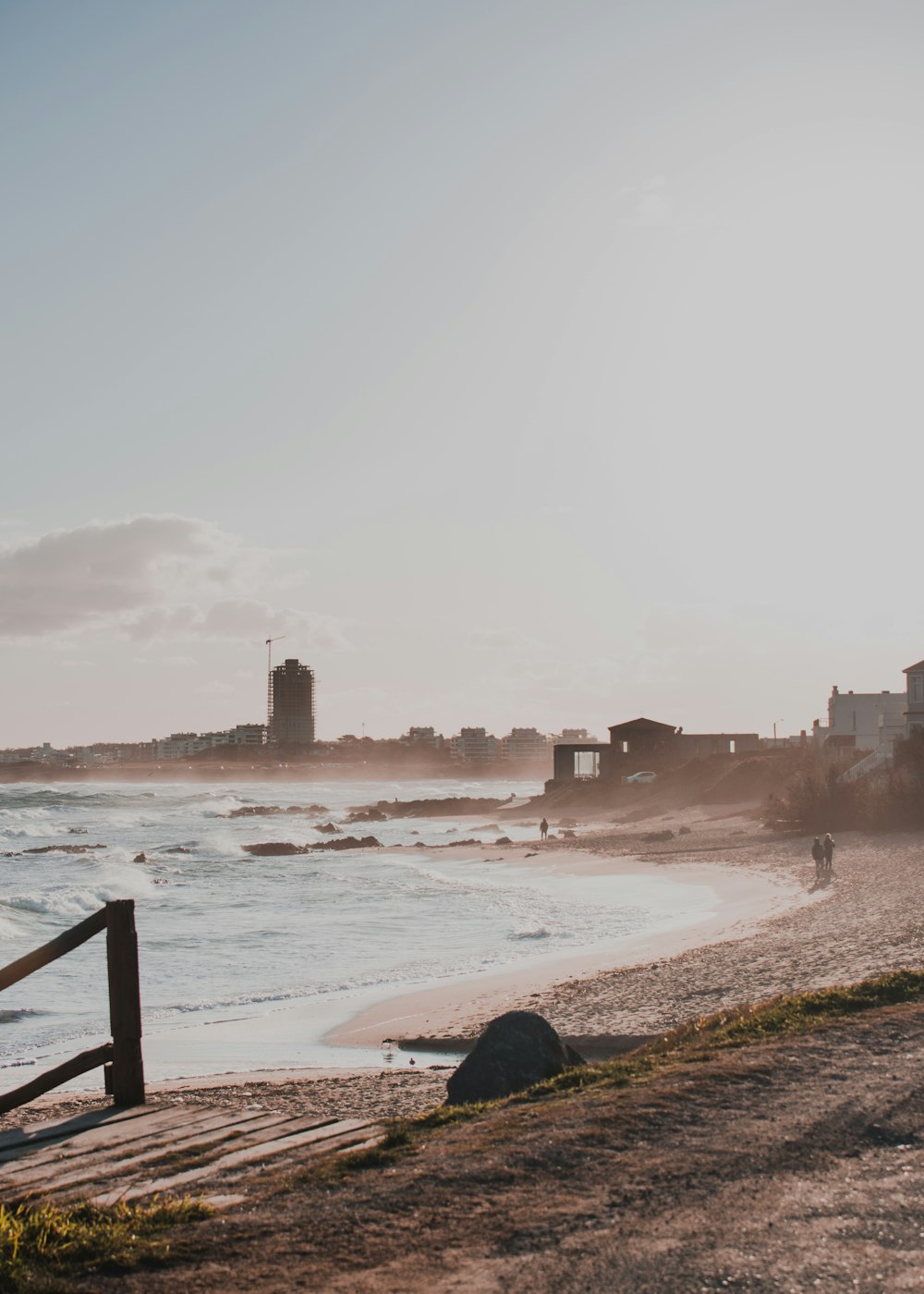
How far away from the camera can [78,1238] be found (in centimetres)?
491

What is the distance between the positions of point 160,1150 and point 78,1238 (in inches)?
61.1

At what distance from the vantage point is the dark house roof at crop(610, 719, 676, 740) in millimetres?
87625

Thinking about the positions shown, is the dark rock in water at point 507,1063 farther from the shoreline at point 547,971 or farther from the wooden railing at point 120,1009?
the shoreline at point 547,971

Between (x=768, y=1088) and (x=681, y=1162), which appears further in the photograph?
(x=768, y=1088)

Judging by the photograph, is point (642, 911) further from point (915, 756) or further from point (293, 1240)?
point (293, 1240)

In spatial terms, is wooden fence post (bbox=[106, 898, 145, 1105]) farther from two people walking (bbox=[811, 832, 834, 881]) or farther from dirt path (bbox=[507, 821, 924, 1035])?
two people walking (bbox=[811, 832, 834, 881])

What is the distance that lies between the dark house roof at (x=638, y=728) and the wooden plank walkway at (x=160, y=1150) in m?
81.6

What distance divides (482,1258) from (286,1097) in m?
7.01

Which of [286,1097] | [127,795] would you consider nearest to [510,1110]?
[286,1097]

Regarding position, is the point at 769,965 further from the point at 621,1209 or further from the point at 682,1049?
the point at 621,1209

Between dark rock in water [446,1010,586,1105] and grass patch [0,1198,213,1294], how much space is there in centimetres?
366

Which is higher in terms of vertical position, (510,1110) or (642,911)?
(510,1110)

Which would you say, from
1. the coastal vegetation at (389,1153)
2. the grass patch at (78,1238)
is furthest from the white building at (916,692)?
the grass patch at (78,1238)

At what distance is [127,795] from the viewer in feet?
416
